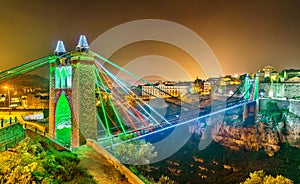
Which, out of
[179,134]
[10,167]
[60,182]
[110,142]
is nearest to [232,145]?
[179,134]

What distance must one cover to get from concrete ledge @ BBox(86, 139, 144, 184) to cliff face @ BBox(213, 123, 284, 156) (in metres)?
14.1

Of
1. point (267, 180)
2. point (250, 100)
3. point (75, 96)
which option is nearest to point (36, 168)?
point (75, 96)

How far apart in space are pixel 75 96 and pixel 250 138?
1613cm

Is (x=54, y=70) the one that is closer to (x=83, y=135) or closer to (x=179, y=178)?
(x=83, y=135)

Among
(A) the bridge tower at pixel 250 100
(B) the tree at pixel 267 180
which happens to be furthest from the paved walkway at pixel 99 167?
(A) the bridge tower at pixel 250 100

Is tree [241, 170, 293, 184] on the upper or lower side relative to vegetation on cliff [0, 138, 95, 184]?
lower

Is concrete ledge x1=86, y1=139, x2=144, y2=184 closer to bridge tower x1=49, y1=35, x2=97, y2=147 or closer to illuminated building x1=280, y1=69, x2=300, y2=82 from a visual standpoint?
bridge tower x1=49, y1=35, x2=97, y2=147

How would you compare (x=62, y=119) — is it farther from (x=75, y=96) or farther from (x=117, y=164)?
(x=117, y=164)

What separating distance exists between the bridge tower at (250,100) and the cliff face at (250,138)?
134cm

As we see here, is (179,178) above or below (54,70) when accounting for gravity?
below

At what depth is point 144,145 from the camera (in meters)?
9.79

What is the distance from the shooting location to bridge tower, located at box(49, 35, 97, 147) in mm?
8688

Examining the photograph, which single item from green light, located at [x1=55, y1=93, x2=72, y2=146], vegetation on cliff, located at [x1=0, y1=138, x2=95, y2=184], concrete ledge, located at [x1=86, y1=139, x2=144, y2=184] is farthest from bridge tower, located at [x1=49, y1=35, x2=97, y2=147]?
vegetation on cliff, located at [x1=0, y1=138, x2=95, y2=184]

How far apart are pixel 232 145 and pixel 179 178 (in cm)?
817
